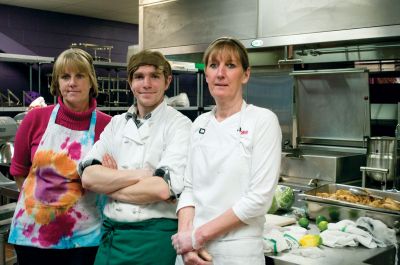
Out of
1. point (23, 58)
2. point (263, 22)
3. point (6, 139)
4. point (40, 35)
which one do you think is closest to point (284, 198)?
point (263, 22)

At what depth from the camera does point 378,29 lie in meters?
2.96

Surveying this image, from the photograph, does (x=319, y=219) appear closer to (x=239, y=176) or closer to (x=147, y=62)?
(x=239, y=176)

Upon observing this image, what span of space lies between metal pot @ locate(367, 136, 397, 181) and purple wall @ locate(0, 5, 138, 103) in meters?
5.01

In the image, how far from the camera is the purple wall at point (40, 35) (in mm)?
6305

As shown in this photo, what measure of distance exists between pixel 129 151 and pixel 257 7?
215cm

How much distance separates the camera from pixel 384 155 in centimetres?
312

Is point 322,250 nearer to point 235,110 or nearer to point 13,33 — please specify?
point 235,110

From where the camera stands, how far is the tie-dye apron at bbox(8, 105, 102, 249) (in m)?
1.98

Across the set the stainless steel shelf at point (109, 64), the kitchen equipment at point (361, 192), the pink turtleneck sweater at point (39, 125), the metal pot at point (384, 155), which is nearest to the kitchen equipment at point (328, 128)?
the metal pot at point (384, 155)

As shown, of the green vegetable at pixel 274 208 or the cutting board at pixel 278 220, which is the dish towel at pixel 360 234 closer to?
the cutting board at pixel 278 220

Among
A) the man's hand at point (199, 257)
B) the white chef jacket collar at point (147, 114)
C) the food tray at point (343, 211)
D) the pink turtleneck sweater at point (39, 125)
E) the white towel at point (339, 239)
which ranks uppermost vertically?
the white chef jacket collar at point (147, 114)

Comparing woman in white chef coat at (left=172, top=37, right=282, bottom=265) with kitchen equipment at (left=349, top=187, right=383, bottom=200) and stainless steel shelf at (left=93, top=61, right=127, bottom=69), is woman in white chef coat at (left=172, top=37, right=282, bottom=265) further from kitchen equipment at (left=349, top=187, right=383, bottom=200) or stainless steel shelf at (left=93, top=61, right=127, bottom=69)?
stainless steel shelf at (left=93, top=61, right=127, bottom=69)

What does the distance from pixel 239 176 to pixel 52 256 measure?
0.98m

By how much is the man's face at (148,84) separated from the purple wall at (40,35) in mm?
5049
